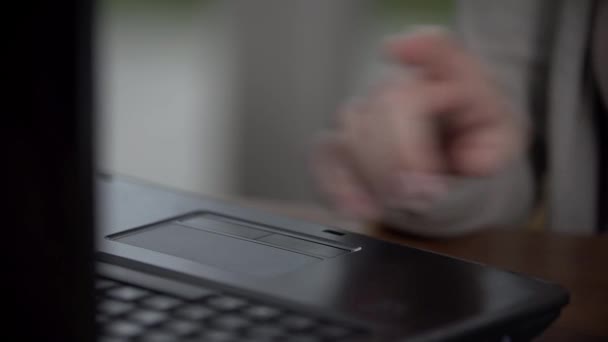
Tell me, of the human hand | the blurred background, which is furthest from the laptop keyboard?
the blurred background

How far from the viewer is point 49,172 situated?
211mm

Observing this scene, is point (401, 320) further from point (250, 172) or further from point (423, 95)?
point (250, 172)

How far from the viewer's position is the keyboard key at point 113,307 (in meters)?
0.28

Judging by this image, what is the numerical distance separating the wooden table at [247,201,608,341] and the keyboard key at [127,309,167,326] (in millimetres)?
202

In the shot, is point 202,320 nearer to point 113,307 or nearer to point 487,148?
point 113,307

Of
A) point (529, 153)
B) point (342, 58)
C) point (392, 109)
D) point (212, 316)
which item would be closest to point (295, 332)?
point (212, 316)

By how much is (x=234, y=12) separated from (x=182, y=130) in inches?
10.6

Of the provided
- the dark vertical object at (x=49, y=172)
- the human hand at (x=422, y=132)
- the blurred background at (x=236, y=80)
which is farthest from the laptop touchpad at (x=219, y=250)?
the blurred background at (x=236, y=80)

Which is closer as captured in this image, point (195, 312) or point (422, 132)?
point (195, 312)

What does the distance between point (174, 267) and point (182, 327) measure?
57 millimetres

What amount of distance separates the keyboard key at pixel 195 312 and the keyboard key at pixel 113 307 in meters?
0.02

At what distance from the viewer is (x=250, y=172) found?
1683 millimetres

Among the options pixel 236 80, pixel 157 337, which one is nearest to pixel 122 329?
pixel 157 337

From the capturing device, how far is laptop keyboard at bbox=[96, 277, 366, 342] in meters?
0.26
